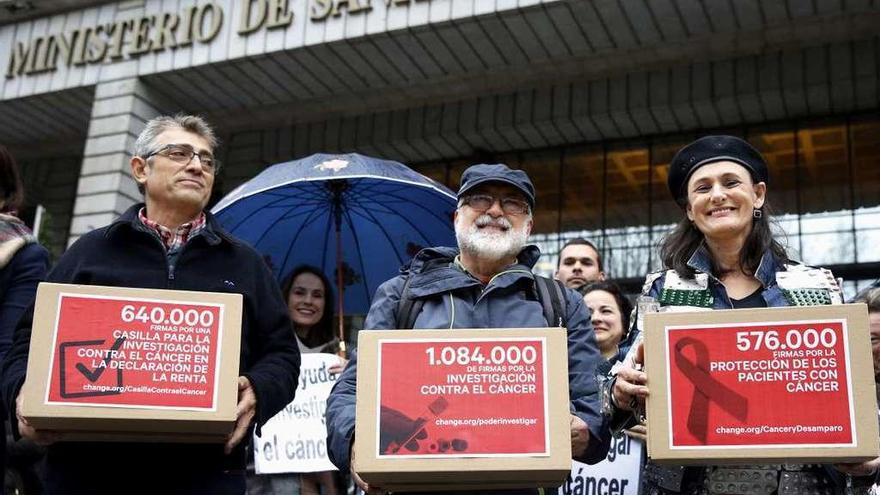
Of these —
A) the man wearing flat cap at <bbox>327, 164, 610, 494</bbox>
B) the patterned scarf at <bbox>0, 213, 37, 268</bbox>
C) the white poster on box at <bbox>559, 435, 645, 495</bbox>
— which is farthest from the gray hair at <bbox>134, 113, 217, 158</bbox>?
the white poster on box at <bbox>559, 435, 645, 495</bbox>

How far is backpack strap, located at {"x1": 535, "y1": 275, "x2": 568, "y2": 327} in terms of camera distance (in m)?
3.32

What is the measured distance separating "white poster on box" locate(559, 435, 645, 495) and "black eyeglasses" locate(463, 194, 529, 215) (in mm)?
1643

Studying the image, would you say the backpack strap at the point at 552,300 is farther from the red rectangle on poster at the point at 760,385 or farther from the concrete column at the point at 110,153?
the concrete column at the point at 110,153

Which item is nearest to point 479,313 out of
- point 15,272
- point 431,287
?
point 431,287

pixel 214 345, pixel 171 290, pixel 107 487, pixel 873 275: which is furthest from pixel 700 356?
→ pixel 873 275

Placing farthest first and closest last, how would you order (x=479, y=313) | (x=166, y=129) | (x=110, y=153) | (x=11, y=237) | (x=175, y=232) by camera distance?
(x=110, y=153) → (x=11, y=237) → (x=166, y=129) → (x=175, y=232) → (x=479, y=313)

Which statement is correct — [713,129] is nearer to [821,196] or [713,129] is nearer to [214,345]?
[821,196]

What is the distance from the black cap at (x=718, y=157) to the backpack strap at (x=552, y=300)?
0.66 meters

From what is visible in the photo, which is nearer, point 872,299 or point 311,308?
point 872,299

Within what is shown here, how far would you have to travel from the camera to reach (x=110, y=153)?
38.5ft

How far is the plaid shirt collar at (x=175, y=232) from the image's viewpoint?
3.51 m

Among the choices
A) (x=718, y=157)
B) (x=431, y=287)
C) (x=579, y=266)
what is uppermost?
(x=579, y=266)

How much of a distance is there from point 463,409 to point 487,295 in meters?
0.70

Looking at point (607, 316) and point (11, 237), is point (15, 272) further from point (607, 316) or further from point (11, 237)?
point (607, 316)
